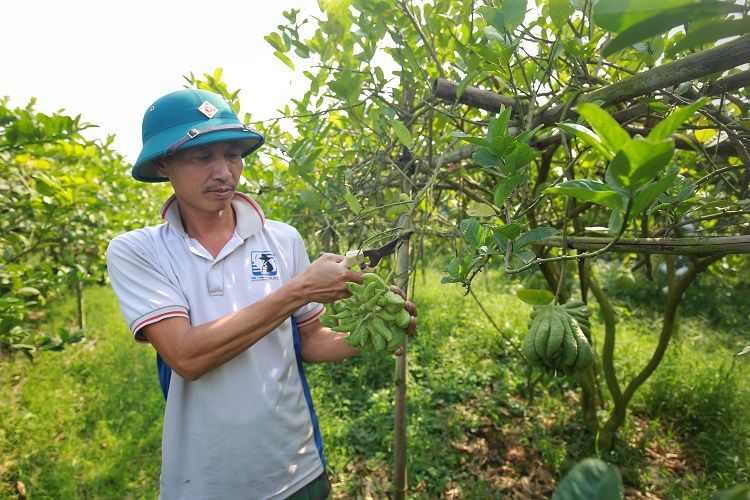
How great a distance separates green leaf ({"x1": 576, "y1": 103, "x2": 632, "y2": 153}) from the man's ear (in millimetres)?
1480

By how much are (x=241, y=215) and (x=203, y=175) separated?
25cm

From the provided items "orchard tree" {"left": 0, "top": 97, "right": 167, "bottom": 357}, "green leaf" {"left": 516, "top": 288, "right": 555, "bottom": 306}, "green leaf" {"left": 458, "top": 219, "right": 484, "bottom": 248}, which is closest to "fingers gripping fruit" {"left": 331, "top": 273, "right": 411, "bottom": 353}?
"green leaf" {"left": 458, "top": 219, "right": 484, "bottom": 248}

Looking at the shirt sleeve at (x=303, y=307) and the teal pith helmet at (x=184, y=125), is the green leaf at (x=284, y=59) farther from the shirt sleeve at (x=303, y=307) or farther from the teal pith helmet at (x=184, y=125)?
the shirt sleeve at (x=303, y=307)

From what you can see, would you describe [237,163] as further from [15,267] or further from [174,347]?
[15,267]

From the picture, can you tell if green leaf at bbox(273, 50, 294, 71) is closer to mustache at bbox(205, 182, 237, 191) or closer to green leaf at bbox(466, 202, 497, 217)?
mustache at bbox(205, 182, 237, 191)

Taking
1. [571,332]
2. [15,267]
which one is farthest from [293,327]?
[15,267]

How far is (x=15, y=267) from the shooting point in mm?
2271

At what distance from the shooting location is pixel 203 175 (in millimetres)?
1550

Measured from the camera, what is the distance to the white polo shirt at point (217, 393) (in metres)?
1.47

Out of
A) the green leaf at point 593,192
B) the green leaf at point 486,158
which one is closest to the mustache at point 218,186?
the green leaf at point 486,158

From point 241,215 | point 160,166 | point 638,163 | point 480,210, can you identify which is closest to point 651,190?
point 638,163

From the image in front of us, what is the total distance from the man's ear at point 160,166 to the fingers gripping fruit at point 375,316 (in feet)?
3.08

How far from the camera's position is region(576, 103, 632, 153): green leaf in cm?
54

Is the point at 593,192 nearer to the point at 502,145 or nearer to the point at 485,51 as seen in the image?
the point at 502,145
